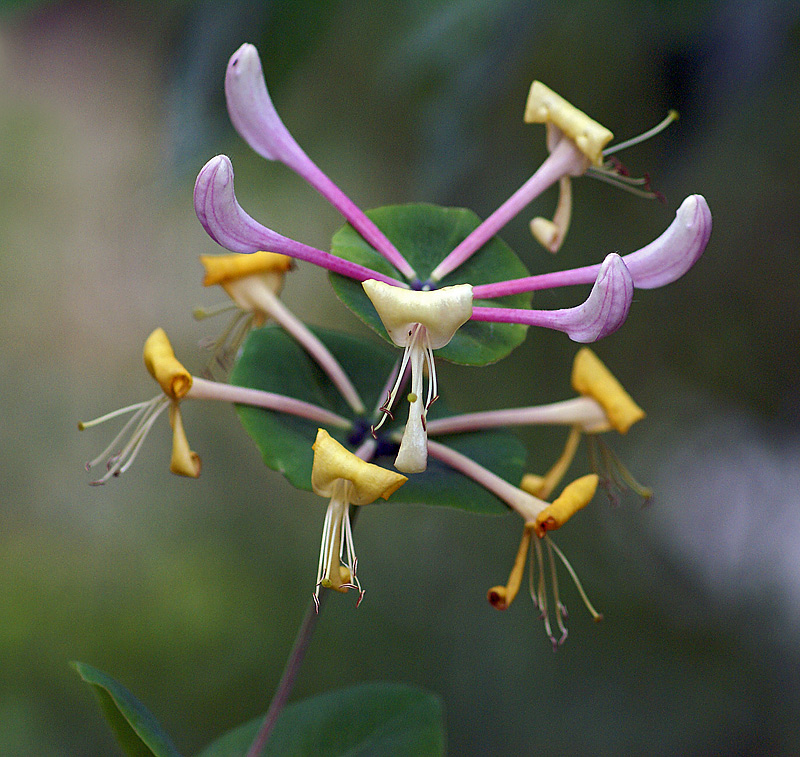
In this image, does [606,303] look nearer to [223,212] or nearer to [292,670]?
[223,212]

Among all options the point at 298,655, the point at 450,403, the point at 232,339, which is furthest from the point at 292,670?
the point at 450,403

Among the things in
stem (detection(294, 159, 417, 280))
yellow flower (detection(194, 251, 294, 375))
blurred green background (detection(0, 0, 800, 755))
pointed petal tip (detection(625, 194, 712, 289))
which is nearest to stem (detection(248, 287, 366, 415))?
yellow flower (detection(194, 251, 294, 375))

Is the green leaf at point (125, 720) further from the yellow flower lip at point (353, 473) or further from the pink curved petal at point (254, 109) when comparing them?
the pink curved petal at point (254, 109)

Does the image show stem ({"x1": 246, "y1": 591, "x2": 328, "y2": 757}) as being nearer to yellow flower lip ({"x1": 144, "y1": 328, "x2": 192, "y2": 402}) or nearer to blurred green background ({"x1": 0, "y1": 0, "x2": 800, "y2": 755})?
yellow flower lip ({"x1": 144, "y1": 328, "x2": 192, "y2": 402})

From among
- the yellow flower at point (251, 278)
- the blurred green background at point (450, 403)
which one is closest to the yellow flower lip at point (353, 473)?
the yellow flower at point (251, 278)

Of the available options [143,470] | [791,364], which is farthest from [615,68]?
[143,470]

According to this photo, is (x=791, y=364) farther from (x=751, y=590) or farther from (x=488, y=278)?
(x=488, y=278)
